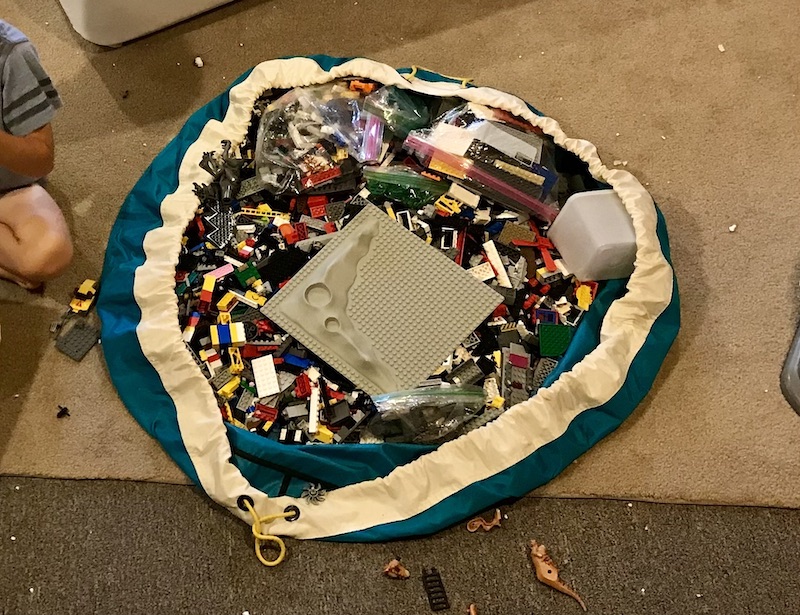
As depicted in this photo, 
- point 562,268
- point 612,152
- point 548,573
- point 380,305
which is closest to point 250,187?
point 380,305

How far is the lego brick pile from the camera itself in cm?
119

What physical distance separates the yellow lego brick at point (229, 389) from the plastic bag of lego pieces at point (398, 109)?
548mm

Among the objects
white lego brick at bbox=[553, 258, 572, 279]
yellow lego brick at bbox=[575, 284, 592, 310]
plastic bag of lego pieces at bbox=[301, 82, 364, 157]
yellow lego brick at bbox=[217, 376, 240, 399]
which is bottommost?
yellow lego brick at bbox=[575, 284, 592, 310]

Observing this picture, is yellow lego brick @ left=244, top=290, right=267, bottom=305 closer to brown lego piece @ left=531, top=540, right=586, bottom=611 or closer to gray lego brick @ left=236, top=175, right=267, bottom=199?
gray lego brick @ left=236, top=175, right=267, bottom=199

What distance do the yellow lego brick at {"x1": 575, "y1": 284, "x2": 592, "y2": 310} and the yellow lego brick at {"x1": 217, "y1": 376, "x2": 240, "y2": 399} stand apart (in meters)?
0.60

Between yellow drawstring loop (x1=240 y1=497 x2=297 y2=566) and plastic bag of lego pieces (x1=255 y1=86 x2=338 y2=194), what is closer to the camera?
yellow drawstring loop (x1=240 y1=497 x2=297 y2=566)

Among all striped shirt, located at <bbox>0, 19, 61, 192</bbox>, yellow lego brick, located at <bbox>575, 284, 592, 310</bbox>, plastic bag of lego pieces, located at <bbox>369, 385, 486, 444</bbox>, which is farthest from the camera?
yellow lego brick, located at <bbox>575, 284, 592, 310</bbox>

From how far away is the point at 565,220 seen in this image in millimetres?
1261

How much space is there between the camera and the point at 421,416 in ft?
3.81

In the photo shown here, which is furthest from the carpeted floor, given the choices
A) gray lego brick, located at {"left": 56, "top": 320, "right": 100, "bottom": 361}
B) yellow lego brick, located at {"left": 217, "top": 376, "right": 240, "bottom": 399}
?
yellow lego brick, located at {"left": 217, "top": 376, "right": 240, "bottom": 399}

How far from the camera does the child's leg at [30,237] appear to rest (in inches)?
46.2

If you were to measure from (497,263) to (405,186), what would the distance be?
0.22m

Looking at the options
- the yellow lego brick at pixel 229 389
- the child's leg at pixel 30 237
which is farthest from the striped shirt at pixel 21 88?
the yellow lego brick at pixel 229 389

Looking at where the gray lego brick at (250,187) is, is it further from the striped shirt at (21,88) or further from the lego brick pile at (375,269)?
the striped shirt at (21,88)
